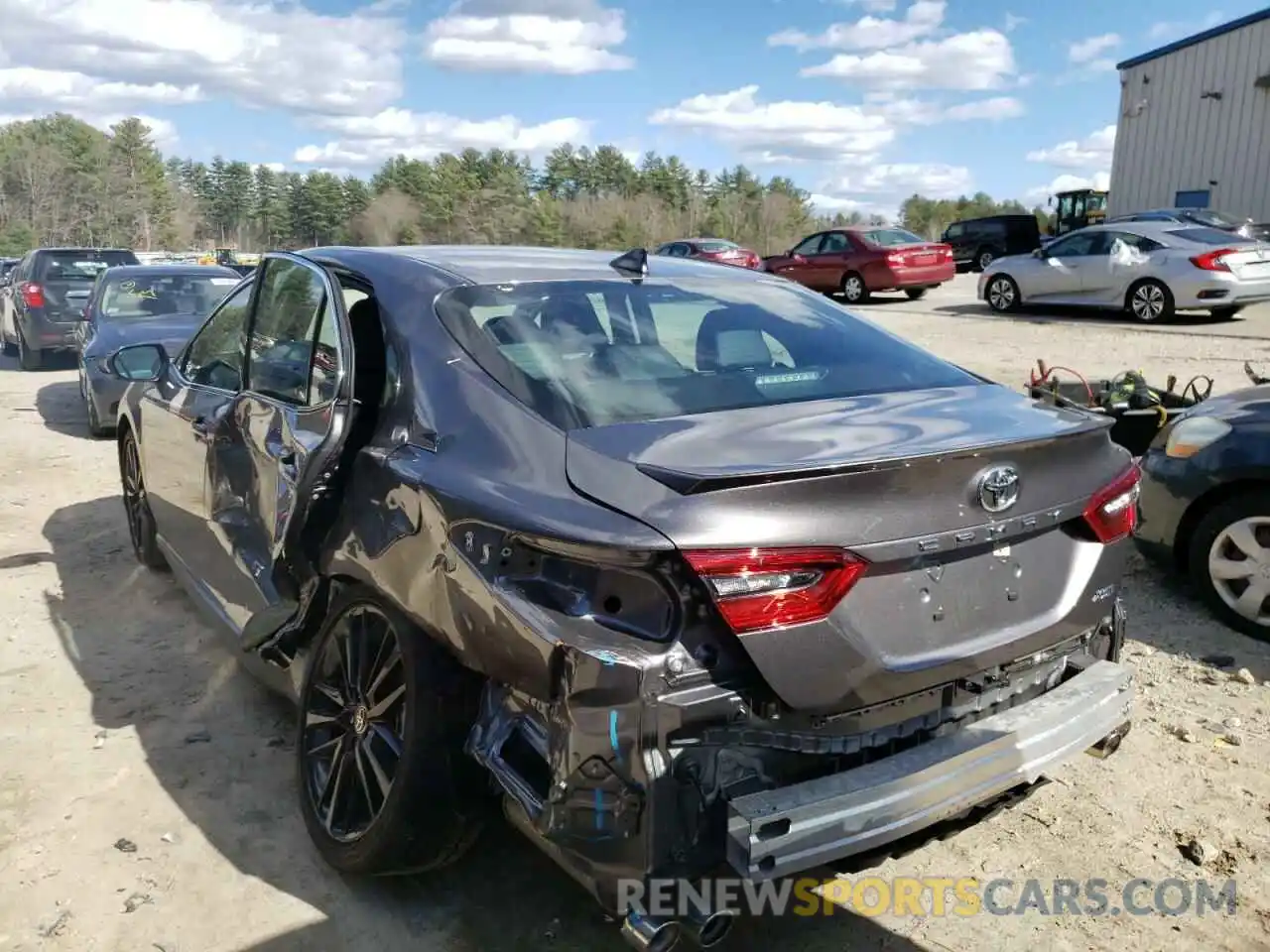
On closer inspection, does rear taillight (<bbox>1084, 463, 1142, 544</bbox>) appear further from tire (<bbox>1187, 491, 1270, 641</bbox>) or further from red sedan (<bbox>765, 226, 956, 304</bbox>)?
red sedan (<bbox>765, 226, 956, 304</bbox>)

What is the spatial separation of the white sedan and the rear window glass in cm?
1

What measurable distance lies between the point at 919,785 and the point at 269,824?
2067 millimetres

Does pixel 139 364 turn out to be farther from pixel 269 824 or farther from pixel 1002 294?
pixel 1002 294

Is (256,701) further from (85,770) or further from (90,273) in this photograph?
(90,273)

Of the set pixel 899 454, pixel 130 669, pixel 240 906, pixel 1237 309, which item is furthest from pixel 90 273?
pixel 1237 309

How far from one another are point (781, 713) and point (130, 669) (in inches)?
133

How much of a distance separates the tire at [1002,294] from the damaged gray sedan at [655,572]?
52.8 ft

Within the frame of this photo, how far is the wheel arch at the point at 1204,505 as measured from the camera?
14.9 ft

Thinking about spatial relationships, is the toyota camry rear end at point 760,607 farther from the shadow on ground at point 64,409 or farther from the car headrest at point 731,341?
the shadow on ground at point 64,409

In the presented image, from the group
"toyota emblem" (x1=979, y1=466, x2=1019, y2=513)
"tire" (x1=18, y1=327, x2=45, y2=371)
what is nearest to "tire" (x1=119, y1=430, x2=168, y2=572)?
"toyota emblem" (x1=979, y1=466, x2=1019, y2=513)

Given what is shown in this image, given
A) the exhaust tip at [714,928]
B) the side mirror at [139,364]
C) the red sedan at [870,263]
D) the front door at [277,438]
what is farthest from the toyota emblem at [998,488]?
the red sedan at [870,263]

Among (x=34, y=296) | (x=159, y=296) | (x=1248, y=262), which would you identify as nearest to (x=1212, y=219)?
(x=1248, y=262)

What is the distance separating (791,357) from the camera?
3.12 m

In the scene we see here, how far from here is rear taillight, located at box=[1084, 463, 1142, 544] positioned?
8.69 feet
